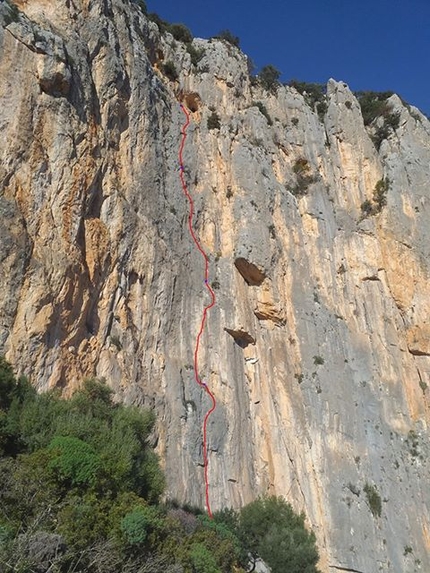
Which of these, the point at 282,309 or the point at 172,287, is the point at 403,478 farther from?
the point at 172,287

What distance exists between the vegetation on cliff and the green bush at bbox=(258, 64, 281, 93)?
22417 millimetres

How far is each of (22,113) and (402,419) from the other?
19133 millimetres

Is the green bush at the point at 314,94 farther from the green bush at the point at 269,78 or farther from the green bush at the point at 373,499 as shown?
the green bush at the point at 373,499

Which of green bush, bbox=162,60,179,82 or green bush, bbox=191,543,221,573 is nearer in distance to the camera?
green bush, bbox=191,543,221,573

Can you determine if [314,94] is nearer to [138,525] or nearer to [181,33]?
[181,33]

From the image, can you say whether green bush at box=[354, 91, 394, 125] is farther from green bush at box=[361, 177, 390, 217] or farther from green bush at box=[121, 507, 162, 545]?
green bush at box=[121, 507, 162, 545]

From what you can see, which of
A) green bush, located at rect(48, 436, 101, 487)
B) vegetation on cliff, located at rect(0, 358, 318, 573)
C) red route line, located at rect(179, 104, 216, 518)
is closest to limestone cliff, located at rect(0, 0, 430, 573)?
red route line, located at rect(179, 104, 216, 518)

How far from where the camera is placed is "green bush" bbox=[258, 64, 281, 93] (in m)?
31.1

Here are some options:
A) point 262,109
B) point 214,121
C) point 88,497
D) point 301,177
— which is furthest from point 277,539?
point 262,109

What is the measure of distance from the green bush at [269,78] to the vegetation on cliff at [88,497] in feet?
73.5

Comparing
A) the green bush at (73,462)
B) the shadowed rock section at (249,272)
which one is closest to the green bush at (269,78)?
the shadowed rock section at (249,272)

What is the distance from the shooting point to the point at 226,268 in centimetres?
2186

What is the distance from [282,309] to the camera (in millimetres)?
22484

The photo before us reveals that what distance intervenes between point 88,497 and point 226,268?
511 inches
